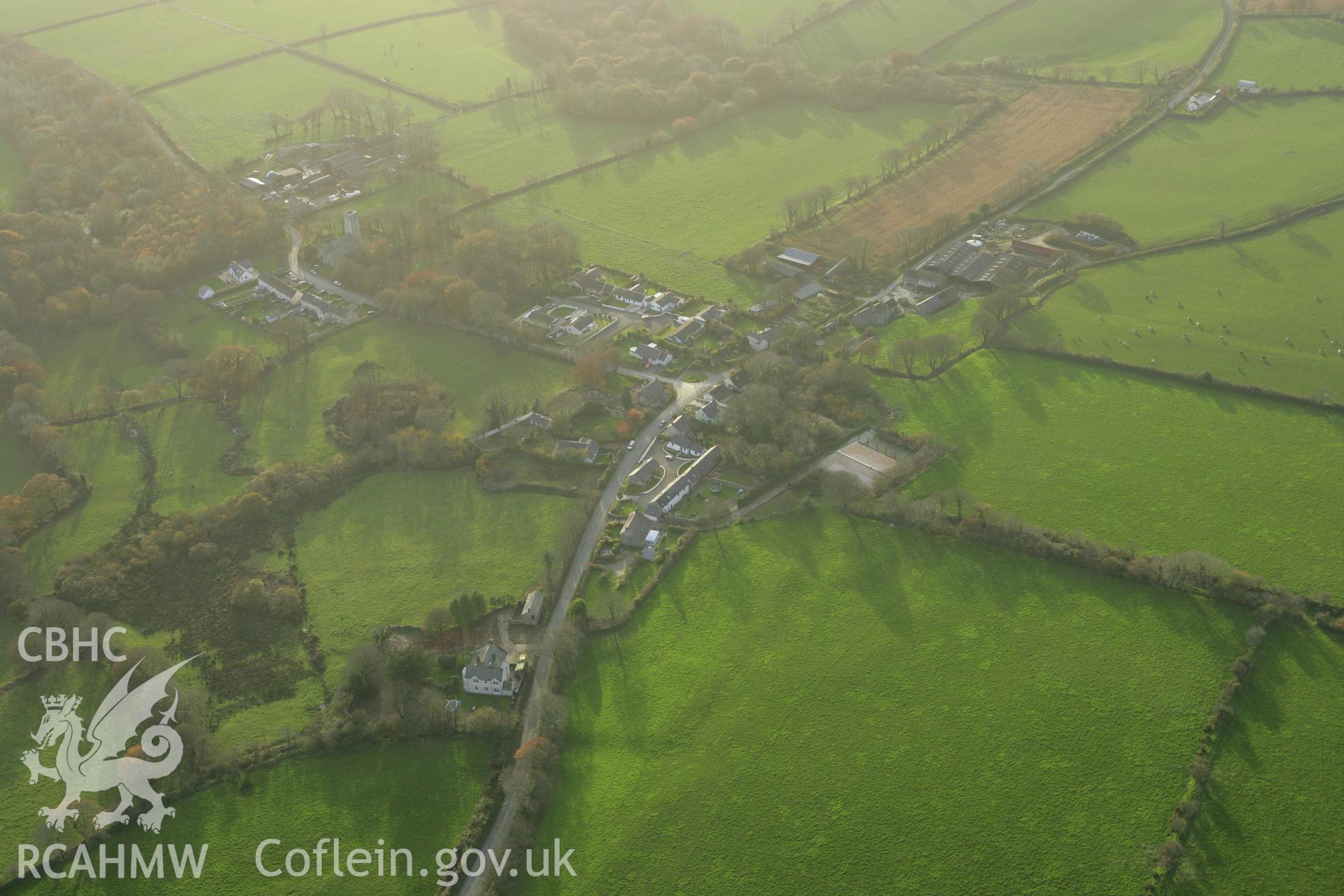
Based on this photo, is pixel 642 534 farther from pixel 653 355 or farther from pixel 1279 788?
pixel 1279 788

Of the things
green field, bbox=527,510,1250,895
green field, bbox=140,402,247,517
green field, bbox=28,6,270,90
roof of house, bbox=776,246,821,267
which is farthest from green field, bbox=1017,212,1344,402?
green field, bbox=28,6,270,90

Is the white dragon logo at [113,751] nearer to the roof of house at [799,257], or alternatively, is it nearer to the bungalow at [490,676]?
the bungalow at [490,676]

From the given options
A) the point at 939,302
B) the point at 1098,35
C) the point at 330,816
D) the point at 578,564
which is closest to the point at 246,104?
the point at 939,302

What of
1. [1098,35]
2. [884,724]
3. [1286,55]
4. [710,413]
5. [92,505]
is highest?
[1286,55]

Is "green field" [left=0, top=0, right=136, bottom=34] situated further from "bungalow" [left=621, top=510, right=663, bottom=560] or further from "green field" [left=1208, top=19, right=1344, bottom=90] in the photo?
"green field" [left=1208, top=19, right=1344, bottom=90]

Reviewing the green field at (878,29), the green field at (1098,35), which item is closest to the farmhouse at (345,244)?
the green field at (878,29)

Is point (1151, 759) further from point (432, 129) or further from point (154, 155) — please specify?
point (154, 155)
